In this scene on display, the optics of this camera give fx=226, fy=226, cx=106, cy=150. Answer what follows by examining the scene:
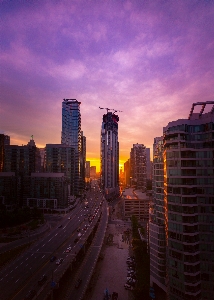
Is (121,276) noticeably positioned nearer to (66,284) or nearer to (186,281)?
(66,284)

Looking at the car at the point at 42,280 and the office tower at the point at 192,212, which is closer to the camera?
the office tower at the point at 192,212

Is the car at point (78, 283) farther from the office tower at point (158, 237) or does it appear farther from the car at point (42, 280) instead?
the office tower at point (158, 237)

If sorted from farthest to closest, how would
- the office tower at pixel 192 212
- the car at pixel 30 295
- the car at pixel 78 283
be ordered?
1. the car at pixel 78 283
2. the car at pixel 30 295
3. the office tower at pixel 192 212

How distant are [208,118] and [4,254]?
8496 centimetres

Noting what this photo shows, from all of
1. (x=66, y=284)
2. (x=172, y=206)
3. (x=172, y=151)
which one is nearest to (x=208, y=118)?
(x=172, y=151)

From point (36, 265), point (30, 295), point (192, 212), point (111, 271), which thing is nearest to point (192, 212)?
point (192, 212)

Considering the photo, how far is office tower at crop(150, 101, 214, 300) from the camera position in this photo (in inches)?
1753

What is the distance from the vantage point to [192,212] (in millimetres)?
44812

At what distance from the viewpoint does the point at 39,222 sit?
133125mm

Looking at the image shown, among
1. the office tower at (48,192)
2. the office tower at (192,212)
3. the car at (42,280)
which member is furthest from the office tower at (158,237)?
the office tower at (48,192)

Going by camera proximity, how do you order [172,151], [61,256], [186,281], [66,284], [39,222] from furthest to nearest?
1. [39,222]
2. [61,256]
3. [66,284]
4. [172,151]
5. [186,281]

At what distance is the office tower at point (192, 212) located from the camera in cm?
4453

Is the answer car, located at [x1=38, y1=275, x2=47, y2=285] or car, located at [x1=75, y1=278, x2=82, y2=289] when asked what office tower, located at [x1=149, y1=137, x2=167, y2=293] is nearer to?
car, located at [x1=75, y1=278, x2=82, y2=289]

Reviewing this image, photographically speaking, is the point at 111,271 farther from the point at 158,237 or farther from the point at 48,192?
the point at 48,192
